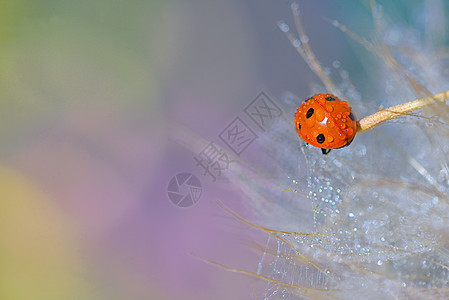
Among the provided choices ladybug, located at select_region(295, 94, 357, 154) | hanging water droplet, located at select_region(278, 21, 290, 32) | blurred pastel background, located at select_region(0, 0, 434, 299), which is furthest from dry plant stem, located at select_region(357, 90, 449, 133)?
hanging water droplet, located at select_region(278, 21, 290, 32)

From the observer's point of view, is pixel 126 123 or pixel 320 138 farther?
pixel 126 123

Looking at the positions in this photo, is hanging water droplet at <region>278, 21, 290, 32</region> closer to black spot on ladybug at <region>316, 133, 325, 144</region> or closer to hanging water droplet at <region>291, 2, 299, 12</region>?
hanging water droplet at <region>291, 2, 299, 12</region>

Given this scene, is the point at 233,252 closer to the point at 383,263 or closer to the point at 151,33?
the point at 383,263

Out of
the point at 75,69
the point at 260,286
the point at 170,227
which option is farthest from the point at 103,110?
the point at 260,286

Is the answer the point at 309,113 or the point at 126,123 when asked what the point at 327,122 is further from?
the point at 126,123

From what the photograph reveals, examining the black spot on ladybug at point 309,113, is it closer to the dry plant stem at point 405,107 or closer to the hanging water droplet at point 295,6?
the dry plant stem at point 405,107

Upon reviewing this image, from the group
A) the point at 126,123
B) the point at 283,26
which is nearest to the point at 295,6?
the point at 283,26
